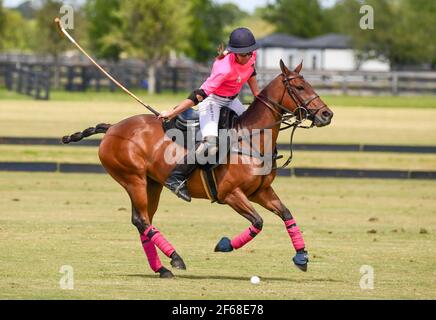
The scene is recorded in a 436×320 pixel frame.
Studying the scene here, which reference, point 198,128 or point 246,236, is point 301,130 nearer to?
point 198,128

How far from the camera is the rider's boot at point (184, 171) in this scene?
40.6 feet

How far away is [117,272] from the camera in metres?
12.5

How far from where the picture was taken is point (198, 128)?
1262cm

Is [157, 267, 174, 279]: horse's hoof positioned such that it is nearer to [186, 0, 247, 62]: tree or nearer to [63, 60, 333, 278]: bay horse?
[63, 60, 333, 278]: bay horse

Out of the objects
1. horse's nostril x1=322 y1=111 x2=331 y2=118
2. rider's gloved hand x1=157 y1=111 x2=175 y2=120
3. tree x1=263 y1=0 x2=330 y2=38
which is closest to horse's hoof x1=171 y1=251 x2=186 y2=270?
rider's gloved hand x1=157 y1=111 x2=175 y2=120

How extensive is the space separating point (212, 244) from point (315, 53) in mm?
92607

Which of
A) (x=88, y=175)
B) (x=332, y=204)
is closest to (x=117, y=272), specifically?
(x=332, y=204)

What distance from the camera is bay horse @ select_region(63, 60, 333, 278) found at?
12.3 meters

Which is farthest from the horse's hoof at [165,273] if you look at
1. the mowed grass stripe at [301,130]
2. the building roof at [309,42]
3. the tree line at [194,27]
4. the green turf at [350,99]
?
the building roof at [309,42]

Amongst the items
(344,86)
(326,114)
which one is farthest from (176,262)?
(344,86)

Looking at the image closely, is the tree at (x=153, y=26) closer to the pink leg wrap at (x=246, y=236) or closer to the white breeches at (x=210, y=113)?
the white breeches at (x=210, y=113)

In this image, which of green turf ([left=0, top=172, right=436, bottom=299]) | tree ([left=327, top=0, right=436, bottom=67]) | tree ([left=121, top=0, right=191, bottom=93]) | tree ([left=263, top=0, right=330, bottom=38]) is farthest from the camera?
tree ([left=263, top=0, right=330, bottom=38])

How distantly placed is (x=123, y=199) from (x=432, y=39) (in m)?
71.1

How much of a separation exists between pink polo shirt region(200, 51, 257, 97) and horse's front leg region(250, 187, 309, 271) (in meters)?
1.14
